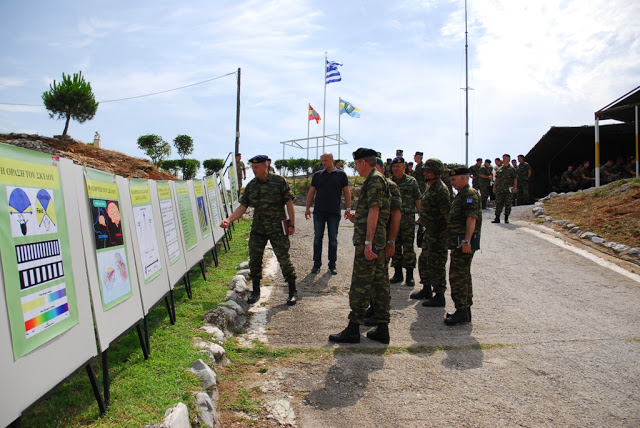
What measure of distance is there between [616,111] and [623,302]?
40.7ft

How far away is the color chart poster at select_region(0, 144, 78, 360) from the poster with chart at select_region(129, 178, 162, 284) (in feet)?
4.58

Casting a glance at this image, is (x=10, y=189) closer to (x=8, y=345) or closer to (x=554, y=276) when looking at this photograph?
(x=8, y=345)

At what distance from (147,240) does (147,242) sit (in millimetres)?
26

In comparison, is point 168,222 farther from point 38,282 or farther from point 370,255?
point 38,282

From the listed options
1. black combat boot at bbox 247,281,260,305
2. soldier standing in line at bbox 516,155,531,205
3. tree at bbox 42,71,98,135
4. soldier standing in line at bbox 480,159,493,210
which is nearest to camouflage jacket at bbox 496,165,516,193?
soldier standing in line at bbox 516,155,531,205

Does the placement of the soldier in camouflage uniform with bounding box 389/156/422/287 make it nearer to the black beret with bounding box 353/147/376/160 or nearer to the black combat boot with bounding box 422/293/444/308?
the black combat boot with bounding box 422/293/444/308

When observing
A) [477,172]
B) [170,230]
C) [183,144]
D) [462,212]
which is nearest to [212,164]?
[183,144]

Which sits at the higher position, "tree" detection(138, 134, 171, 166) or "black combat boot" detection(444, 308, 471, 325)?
"tree" detection(138, 134, 171, 166)

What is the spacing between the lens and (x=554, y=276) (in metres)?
8.21

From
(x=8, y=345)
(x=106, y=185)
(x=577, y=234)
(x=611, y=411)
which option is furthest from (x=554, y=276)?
(x=8, y=345)

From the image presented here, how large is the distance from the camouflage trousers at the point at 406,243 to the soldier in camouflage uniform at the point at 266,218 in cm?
206

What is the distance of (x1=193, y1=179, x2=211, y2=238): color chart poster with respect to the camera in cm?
804

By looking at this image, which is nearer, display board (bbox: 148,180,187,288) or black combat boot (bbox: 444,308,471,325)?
display board (bbox: 148,180,187,288)

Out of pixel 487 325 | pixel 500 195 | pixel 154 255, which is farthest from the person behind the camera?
pixel 500 195
